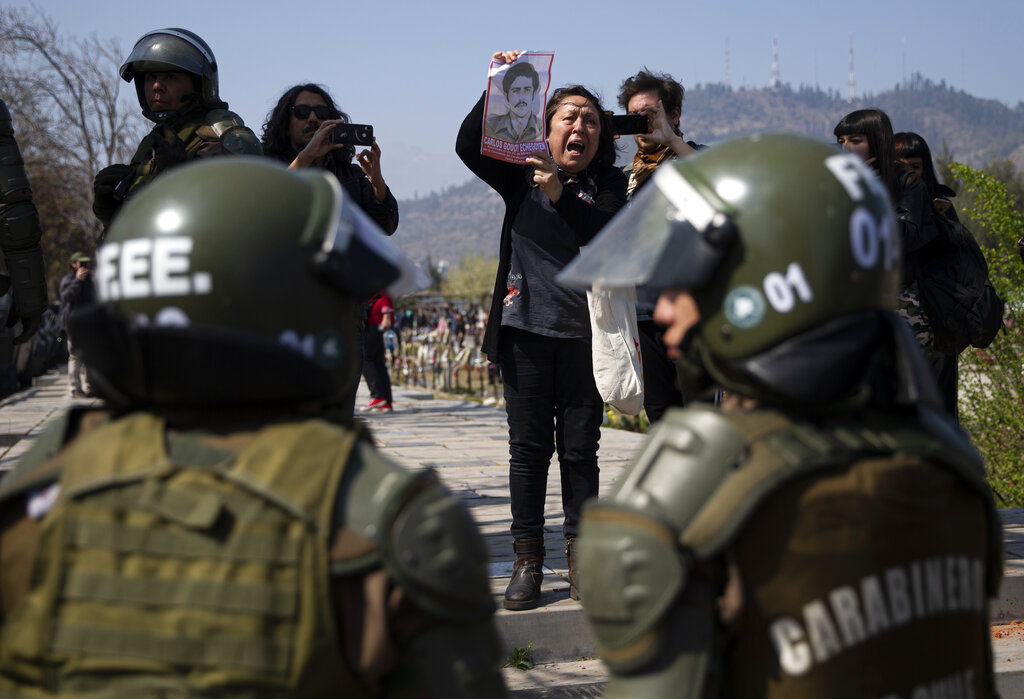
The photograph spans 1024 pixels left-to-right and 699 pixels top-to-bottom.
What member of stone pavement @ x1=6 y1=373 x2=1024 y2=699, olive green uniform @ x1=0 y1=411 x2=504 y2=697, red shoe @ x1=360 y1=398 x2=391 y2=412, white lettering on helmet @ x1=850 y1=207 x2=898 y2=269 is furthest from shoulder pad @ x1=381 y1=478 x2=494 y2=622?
red shoe @ x1=360 y1=398 x2=391 y2=412

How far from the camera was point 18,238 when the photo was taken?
5492mm

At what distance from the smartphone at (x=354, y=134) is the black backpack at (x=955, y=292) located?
2441mm

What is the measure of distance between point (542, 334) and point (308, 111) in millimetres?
1410

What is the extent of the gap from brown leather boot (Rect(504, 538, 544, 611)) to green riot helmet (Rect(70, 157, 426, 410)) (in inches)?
97.0

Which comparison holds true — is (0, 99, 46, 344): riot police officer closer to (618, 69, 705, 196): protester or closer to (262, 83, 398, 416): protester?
(262, 83, 398, 416): protester

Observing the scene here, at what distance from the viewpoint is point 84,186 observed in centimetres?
3005

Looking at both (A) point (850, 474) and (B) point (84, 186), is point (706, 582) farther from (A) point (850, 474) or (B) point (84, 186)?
(B) point (84, 186)

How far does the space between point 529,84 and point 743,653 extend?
2.87 meters

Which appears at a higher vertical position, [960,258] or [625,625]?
[960,258]

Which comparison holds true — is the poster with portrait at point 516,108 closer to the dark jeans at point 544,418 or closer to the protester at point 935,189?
the dark jeans at point 544,418

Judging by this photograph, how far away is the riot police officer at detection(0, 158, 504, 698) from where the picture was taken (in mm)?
1339

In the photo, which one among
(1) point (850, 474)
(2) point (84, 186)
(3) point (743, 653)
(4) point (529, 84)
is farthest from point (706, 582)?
(2) point (84, 186)

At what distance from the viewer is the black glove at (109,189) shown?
4137mm

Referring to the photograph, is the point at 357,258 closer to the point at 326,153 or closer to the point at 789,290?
the point at 789,290
